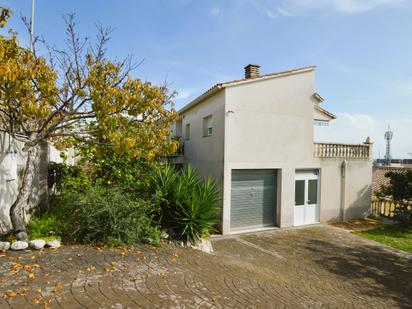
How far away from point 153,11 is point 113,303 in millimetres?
11565

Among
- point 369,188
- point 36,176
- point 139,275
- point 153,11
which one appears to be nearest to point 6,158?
point 36,176

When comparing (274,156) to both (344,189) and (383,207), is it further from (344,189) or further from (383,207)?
(383,207)

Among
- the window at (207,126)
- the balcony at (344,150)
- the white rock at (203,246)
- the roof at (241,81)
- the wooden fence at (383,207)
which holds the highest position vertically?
the roof at (241,81)

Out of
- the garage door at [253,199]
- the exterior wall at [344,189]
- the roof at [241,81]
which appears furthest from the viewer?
the exterior wall at [344,189]

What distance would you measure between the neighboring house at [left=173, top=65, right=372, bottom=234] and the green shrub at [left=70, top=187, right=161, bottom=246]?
226 inches

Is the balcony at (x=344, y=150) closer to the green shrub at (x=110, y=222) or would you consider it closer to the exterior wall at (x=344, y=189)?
the exterior wall at (x=344, y=189)

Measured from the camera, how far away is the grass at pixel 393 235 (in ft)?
41.1

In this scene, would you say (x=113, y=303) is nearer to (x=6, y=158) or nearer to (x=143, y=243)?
(x=143, y=243)

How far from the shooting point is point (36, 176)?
37.2ft

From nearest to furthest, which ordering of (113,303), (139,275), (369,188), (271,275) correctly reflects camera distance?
(113,303), (139,275), (271,275), (369,188)

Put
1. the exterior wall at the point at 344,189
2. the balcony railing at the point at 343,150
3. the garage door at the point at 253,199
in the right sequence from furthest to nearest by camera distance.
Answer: the exterior wall at the point at 344,189 → the balcony railing at the point at 343,150 → the garage door at the point at 253,199

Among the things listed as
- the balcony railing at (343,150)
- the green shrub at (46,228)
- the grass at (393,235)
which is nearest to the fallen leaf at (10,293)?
the green shrub at (46,228)

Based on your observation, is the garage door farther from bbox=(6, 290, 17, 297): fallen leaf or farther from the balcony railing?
bbox=(6, 290, 17, 297): fallen leaf

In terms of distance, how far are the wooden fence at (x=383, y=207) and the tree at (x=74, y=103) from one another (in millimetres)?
16442
